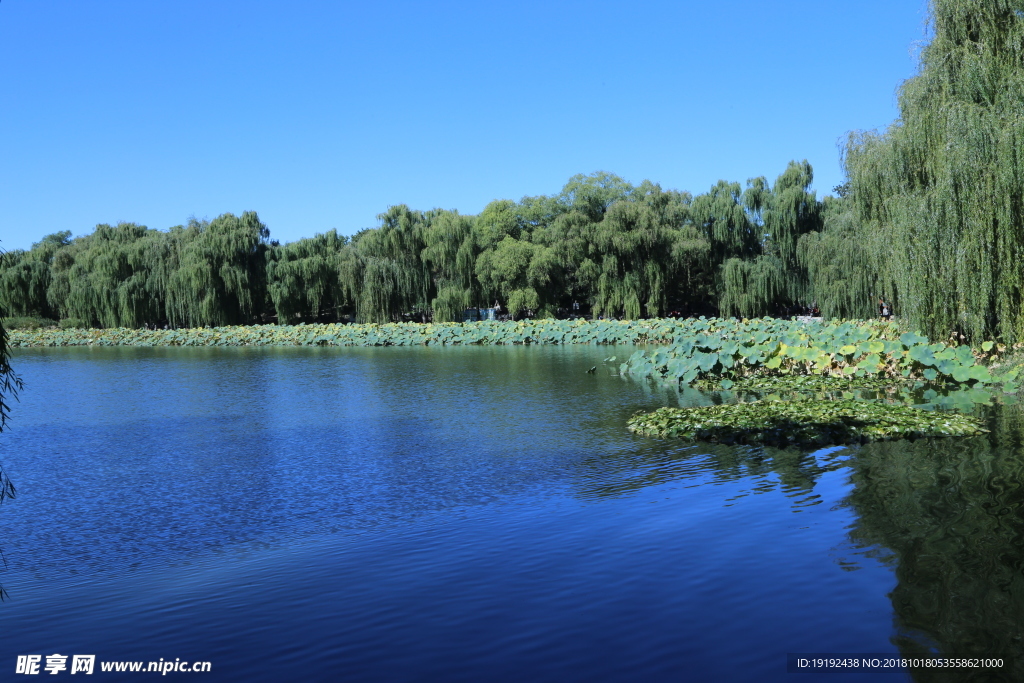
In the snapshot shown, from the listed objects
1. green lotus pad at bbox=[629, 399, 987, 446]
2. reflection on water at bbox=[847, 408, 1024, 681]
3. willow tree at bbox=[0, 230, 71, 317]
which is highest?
willow tree at bbox=[0, 230, 71, 317]

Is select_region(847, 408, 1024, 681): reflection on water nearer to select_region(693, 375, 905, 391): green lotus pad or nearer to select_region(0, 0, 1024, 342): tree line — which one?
Result: select_region(693, 375, 905, 391): green lotus pad

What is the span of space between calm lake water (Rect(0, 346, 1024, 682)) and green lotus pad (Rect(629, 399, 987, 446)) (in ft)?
1.51

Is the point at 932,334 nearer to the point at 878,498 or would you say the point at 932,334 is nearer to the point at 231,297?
the point at 878,498

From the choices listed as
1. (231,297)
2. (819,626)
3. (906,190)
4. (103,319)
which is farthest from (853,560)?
(103,319)

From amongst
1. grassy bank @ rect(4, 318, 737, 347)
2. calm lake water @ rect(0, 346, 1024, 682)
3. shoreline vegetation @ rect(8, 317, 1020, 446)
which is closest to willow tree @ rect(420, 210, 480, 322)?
grassy bank @ rect(4, 318, 737, 347)

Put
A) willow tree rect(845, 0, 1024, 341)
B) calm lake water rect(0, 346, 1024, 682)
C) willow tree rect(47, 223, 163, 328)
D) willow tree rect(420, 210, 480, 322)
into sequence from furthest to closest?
willow tree rect(47, 223, 163, 328)
willow tree rect(420, 210, 480, 322)
willow tree rect(845, 0, 1024, 341)
calm lake water rect(0, 346, 1024, 682)

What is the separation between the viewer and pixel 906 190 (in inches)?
646

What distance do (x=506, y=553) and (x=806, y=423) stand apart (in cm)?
598

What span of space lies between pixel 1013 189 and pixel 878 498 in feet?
26.4

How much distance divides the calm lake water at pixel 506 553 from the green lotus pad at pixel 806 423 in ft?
→ 1.51

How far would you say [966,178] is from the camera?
13.5 metres

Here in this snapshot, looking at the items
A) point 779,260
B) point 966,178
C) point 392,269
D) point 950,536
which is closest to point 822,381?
point 966,178

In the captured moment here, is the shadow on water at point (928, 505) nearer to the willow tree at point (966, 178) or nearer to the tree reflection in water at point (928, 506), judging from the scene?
the tree reflection in water at point (928, 506)

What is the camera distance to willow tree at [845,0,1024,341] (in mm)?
13234
